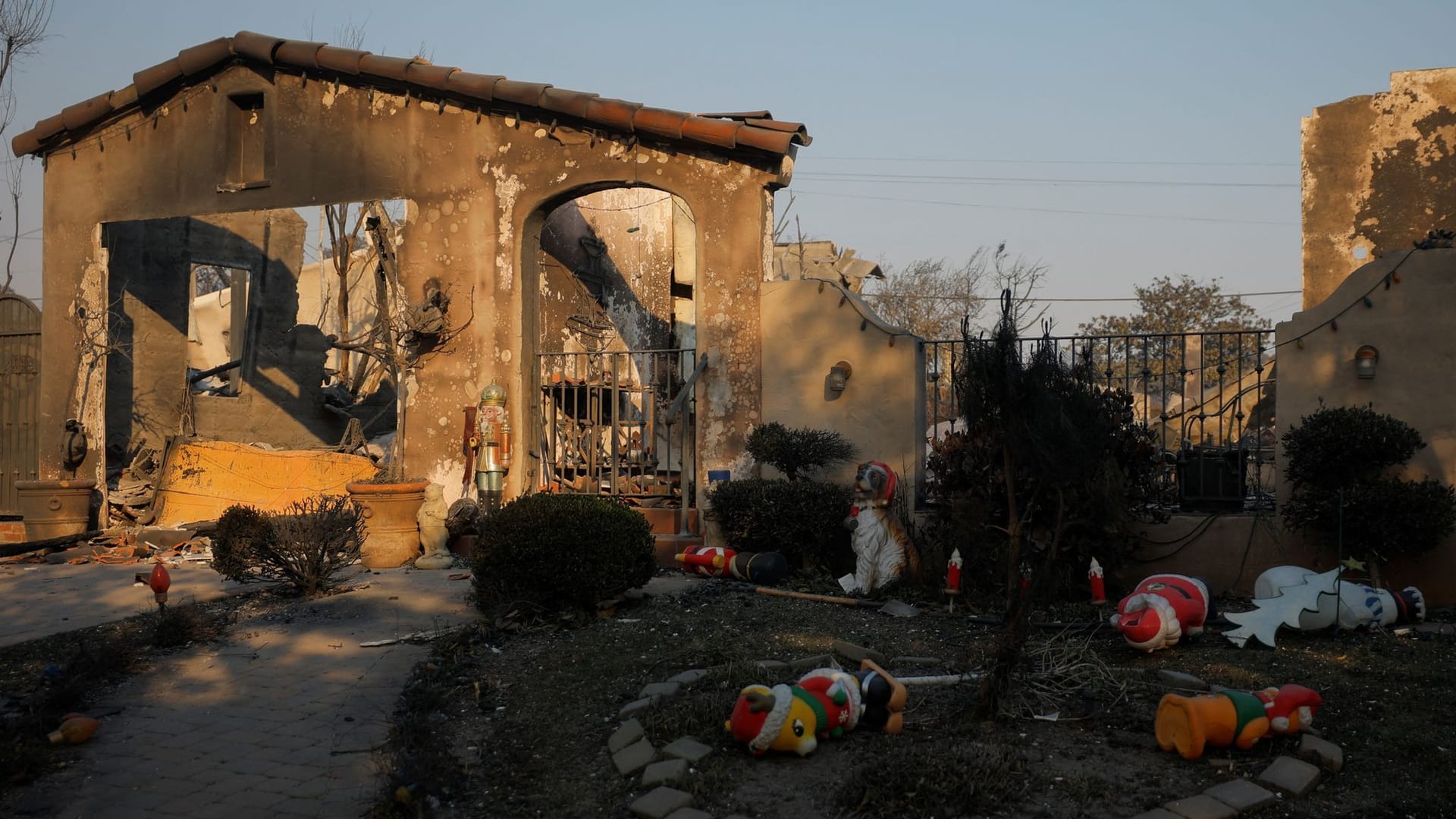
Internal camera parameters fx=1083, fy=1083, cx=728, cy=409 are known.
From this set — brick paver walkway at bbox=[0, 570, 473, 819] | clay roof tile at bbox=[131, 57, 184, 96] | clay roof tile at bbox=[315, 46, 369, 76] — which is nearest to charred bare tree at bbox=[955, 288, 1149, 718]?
brick paver walkway at bbox=[0, 570, 473, 819]

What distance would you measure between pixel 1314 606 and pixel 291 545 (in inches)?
287

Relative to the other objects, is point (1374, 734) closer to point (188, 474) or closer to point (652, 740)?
point (652, 740)

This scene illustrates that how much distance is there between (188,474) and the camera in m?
13.0

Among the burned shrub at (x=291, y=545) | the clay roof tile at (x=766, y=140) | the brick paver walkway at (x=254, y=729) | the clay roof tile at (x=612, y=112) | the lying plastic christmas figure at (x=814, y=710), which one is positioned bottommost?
the brick paver walkway at (x=254, y=729)

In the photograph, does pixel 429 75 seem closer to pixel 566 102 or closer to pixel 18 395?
pixel 566 102

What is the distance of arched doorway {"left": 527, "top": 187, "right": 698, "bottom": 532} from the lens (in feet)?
40.1

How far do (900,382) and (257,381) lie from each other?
11.8m

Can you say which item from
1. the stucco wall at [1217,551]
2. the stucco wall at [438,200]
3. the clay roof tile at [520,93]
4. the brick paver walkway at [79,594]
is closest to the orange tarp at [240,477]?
the stucco wall at [438,200]

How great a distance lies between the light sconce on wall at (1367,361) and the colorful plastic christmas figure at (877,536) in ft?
11.8

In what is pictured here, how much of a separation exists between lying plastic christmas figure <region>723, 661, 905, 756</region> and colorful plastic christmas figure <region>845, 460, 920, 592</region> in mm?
3601

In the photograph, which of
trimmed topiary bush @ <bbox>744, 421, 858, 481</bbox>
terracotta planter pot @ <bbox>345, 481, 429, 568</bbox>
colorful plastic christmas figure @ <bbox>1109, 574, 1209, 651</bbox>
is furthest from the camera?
terracotta planter pot @ <bbox>345, 481, 429, 568</bbox>

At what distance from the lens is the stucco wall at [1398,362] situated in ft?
26.0

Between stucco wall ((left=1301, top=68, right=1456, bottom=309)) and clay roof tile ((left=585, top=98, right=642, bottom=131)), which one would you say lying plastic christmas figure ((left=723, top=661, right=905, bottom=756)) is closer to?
clay roof tile ((left=585, top=98, right=642, bottom=131))

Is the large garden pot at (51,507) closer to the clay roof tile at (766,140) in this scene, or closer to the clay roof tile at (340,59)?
the clay roof tile at (340,59)
